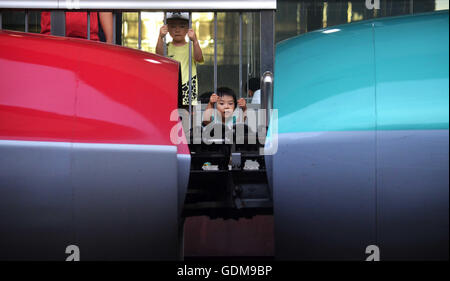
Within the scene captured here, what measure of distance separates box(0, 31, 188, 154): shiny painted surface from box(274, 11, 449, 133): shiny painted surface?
1.79 ft

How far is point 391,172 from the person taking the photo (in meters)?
1.61

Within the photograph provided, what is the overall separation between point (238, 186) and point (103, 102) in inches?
31.1

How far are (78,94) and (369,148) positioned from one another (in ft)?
3.84

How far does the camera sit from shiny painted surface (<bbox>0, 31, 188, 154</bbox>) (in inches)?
66.4

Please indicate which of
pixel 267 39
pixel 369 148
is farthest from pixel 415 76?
pixel 267 39

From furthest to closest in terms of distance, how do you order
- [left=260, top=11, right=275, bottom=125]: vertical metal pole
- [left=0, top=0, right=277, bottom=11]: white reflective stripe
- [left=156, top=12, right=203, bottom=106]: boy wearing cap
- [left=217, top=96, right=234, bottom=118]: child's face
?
[left=156, top=12, right=203, bottom=106]: boy wearing cap, [left=217, top=96, right=234, bottom=118]: child's face, [left=260, top=11, right=275, bottom=125]: vertical metal pole, [left=0, top=0, right=277, bottom=11]: white reflective stripe

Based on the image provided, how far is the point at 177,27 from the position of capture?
3.18 meters

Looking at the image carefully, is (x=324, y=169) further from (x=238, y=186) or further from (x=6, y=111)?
(x=6, y=111)

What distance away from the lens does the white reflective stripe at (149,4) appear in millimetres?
2621

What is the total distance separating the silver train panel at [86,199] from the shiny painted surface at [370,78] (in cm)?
59

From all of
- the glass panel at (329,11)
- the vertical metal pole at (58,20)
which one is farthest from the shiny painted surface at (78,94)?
the glass panel at (329,11)

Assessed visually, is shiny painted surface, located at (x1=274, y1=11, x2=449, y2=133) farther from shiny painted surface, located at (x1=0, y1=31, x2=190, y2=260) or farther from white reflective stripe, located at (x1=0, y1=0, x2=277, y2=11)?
white reflective stripe, located at (x1=0, y1=0, x2=277, y2=11)

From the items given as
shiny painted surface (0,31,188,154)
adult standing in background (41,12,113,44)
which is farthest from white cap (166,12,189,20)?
shiny painted surface (0,31,188,154)
